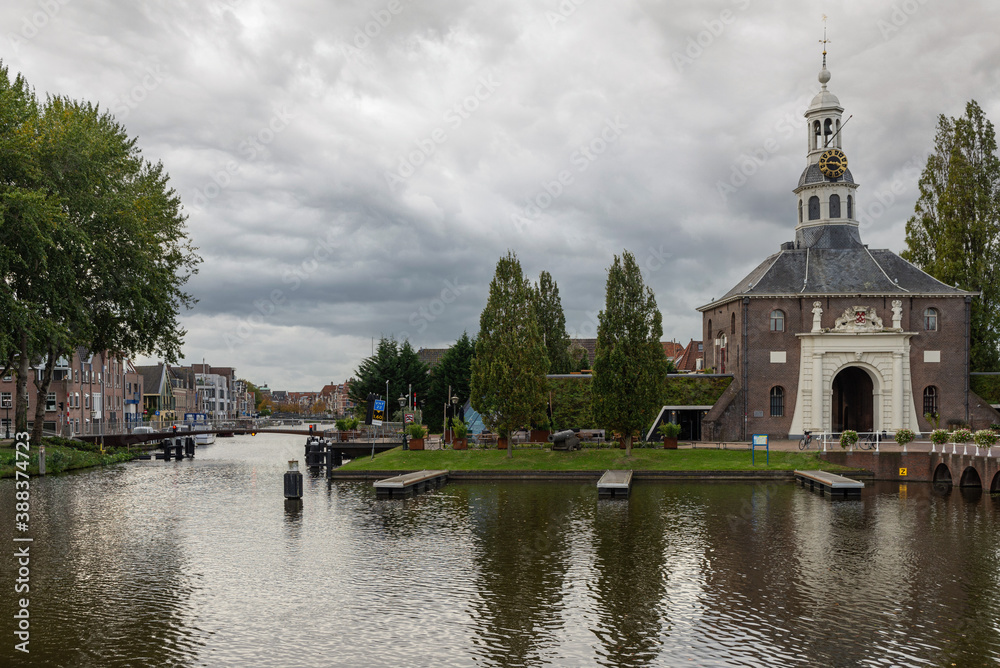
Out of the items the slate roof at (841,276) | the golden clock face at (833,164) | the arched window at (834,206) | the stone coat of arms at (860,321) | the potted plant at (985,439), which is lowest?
the potted plant at (985,439)

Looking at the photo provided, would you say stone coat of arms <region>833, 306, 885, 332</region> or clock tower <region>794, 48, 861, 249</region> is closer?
stone coat of arms <region>833, 306, 885, 332</region>

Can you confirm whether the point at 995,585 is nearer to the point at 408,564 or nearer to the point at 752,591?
the point at 752,591

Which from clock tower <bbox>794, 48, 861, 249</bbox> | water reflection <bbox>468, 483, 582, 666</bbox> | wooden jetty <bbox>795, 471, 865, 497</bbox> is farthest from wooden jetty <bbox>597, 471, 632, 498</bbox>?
clock tower <bbox>794, 48, 861, 249</bbox>

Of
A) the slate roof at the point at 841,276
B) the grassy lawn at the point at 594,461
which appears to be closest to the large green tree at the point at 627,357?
the grassy lawn at the point at 594,461

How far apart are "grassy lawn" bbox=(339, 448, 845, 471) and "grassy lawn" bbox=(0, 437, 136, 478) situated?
17985mm

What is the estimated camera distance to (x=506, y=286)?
4856cm

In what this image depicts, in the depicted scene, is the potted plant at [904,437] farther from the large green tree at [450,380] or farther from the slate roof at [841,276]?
the large green tree at [450,380]

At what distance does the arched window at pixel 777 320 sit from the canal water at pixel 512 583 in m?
23.1

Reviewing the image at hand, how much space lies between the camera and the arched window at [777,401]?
189ft

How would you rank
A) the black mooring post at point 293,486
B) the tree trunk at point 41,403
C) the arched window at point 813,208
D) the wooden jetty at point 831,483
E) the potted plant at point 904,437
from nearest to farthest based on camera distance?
the black mooring post at point 293,486 < the wooden jetty at point 831,483 < the potted plant at point 904,437 < the tree trunk at point 41,403 < the arched window at point 813,208

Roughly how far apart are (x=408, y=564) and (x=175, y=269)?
4322 centimetres

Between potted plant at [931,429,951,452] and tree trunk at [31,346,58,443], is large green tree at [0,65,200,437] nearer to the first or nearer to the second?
tree trunk at [31,346,58,443]

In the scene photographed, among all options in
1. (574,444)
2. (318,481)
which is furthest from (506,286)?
(318,481)

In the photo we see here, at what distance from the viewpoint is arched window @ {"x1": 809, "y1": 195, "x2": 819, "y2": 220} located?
61656 millimetres
